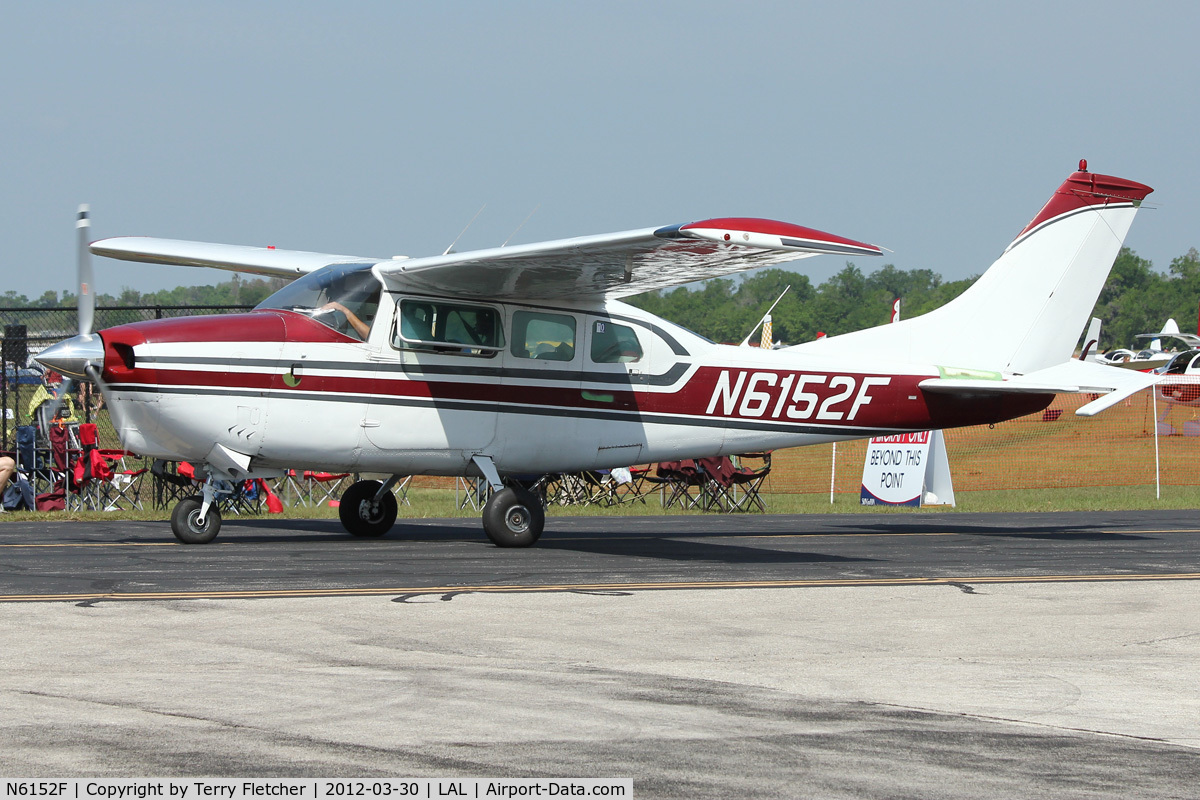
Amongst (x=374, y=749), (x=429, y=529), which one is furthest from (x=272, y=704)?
(x=429, y=529)

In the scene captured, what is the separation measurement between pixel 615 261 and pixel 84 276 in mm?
5088

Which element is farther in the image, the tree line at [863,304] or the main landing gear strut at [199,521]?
the tree line at [863,304]

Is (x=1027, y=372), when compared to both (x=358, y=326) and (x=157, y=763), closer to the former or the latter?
(x=358, y=326)

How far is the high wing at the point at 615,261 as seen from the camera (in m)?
9.63

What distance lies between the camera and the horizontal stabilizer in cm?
1380

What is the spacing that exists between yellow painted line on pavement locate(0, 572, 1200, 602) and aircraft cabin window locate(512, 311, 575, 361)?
3581mm

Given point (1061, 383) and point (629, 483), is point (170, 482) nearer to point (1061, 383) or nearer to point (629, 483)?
point (629, 483)

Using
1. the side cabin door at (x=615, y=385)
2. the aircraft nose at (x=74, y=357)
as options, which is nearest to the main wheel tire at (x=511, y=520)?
the side cabin door at (x=615, y=385)

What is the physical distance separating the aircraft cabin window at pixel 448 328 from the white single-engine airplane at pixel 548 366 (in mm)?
21

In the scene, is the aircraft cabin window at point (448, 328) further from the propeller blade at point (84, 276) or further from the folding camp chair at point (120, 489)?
the folding camp chair at point (120, 489)

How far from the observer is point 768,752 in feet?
15.1

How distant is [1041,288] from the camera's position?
14859mm

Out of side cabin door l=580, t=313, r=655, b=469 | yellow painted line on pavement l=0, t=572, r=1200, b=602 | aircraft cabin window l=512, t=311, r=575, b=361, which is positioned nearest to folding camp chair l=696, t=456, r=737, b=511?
side cabin door l=580, t=313, r=655, b=469
